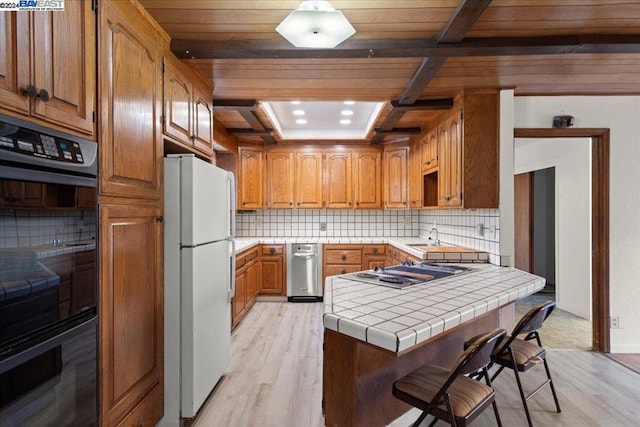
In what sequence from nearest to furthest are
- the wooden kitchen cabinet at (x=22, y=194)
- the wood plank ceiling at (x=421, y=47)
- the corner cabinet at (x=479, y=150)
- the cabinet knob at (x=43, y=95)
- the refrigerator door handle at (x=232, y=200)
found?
1. the wooden kitchen cabinet at (x=22, y=194)
2. the cabinet knob at (x=43, y=95)
3. the wood plank ceiling at (x=421, y=47)
4. the refrigerator door handle at (x=232, y=200)
5. the corner cabinet at (x=479, y=150)

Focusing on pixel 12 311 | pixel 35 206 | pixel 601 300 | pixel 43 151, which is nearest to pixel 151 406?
pixel 12 311

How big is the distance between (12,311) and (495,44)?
2619mm

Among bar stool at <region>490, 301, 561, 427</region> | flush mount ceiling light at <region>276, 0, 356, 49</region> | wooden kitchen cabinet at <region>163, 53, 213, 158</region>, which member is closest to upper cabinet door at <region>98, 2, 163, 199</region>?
wooden kitchen cabinet at <region>163, 53, 213, 158</region>

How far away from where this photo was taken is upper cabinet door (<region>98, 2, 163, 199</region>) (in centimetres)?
146

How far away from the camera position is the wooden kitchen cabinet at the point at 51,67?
1.04 m

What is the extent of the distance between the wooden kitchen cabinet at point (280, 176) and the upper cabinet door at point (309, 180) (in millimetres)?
105

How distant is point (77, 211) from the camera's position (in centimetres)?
129

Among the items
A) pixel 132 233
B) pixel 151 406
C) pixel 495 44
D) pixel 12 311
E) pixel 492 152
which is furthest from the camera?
pixel 492 152

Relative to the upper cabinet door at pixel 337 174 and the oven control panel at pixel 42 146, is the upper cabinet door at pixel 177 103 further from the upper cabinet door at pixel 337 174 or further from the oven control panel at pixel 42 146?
the upper cabinet door at pixel 337 174

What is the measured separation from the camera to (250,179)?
16.0 feet

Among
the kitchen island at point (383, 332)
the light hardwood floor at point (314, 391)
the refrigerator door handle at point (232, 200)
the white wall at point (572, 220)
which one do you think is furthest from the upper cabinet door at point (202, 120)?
the white wall at point (572, 220)

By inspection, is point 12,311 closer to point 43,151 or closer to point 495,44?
point 43,151

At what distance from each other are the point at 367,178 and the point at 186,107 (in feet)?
10.4

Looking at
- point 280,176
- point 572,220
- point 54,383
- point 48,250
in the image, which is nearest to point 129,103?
point 48,250
